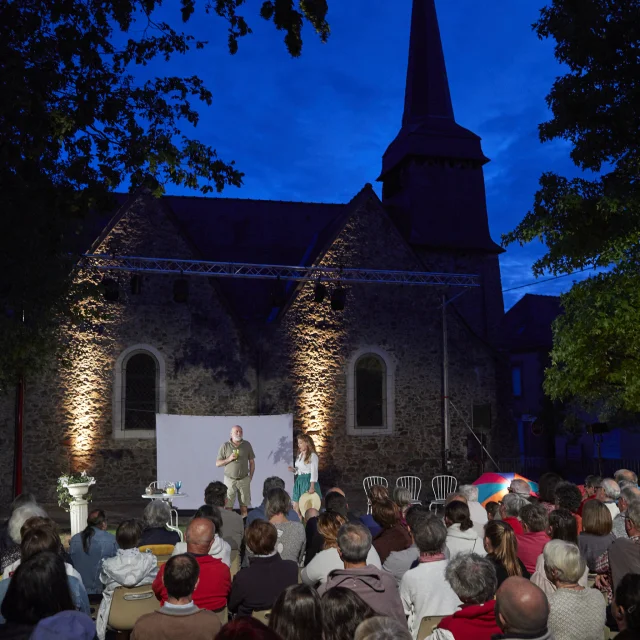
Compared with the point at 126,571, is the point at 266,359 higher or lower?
higher

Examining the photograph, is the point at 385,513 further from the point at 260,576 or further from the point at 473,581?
the point at 473,581

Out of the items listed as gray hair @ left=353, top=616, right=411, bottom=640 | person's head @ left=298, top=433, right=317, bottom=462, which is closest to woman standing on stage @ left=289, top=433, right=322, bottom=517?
person's head @ left=298, top=433, right=317, bottom=462

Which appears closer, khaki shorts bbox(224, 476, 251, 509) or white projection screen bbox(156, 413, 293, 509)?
khaki shorts bbox(224, 476, 251, 509)

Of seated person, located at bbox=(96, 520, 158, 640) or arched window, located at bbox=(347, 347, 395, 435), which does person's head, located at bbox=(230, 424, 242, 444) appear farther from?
arched window, located at bbox=(347, 347, 395, 435)

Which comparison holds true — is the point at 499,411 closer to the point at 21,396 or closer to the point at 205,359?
the point at 205,359

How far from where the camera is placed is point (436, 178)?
74.7 feet

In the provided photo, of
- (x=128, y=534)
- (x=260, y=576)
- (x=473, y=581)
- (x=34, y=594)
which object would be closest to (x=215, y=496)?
(x=128, y=534)

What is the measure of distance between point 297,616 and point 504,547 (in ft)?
7.20

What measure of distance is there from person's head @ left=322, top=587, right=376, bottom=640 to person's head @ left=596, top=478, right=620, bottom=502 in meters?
4.71

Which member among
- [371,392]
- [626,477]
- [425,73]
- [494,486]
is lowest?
[494,486]

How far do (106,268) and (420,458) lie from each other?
9.21m

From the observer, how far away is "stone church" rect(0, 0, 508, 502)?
16.9 m

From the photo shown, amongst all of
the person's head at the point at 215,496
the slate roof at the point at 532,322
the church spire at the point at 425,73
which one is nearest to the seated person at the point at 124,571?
the person's head at the point at 215,496

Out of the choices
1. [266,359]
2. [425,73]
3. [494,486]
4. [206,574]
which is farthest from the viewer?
[425,73]
